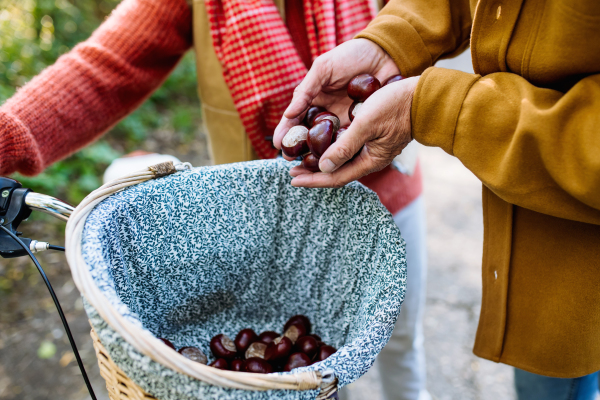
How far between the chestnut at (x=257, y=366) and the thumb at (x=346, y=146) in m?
0.47

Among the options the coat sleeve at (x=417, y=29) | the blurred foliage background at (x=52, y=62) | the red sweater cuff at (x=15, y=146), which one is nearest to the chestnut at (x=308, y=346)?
the coat sleeve at (x=417, y=29)

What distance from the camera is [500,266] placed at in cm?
89

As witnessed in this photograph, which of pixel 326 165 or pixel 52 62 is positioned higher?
pixel 326 165

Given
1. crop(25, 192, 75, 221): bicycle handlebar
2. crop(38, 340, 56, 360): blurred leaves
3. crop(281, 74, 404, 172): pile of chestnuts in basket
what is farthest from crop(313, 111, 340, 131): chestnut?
crop(38, 340, 56, 360): blurred leaves

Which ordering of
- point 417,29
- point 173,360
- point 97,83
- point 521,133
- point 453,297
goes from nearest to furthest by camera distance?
1. point 173,360
2. point 521,133
3. point 417,29
4. point 97,83
5. point 453,297

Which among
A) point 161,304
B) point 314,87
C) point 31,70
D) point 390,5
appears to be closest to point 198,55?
point 314,87

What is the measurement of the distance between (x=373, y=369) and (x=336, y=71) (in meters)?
1.46

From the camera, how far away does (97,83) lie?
119 cm

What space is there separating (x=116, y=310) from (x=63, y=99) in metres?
0.75

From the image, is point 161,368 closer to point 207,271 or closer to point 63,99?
point 207,271

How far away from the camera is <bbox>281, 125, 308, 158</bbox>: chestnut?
0.95 metres

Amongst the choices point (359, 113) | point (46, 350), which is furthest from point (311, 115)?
point (46, 350)

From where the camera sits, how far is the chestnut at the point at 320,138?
2.97ft

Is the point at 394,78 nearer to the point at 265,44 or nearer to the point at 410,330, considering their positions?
the point at 265,44
